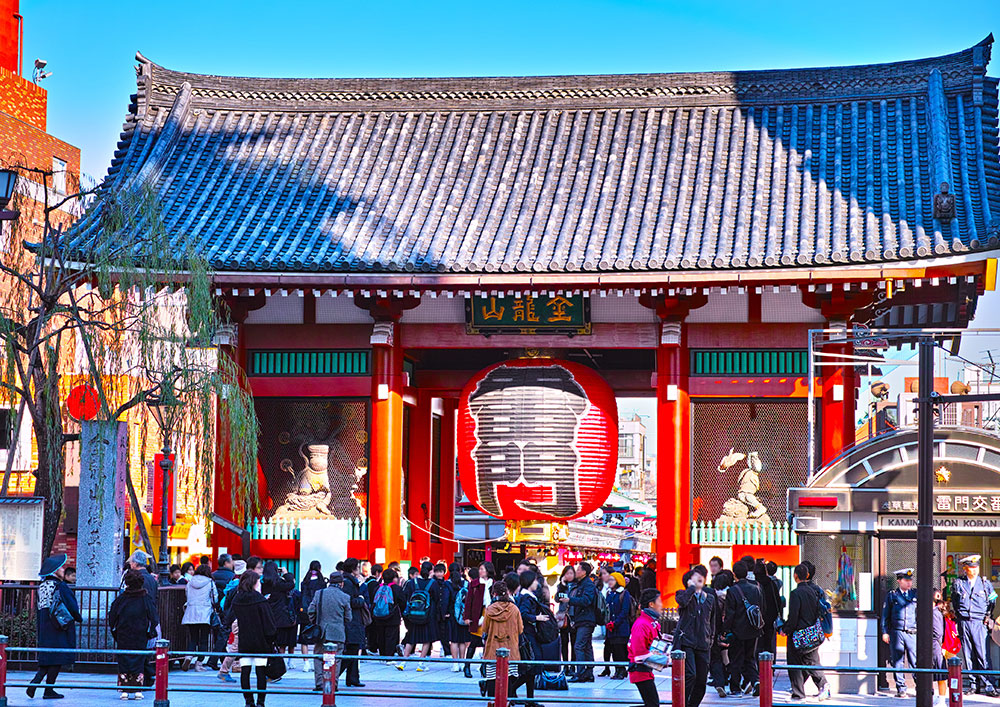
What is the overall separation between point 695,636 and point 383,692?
3711 millimetres

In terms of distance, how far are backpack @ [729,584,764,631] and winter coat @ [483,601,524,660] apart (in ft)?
10.1

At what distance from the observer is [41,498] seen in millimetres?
17781

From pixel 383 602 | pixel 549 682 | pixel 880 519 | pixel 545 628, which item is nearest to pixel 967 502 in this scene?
pixel 880 519

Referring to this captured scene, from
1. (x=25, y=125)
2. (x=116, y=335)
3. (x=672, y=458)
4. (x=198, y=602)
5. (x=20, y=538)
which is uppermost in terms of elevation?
(x=25, y=125)

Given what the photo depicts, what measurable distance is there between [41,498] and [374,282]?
713cm

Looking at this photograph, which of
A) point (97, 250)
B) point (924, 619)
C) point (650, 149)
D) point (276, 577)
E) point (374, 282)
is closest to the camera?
point (924, 619)

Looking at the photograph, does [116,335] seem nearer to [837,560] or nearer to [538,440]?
[538,440]

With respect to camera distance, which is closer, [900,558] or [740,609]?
[740,609]

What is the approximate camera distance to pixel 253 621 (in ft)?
51.1

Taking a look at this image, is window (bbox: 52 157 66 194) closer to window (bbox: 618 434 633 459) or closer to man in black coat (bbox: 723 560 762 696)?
man in black coat (bbox: 723 560 762 696)

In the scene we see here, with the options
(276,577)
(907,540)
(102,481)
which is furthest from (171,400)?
(907,540)

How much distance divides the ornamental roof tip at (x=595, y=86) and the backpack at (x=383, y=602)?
12569mm

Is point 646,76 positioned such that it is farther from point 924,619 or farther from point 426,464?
point 924,619

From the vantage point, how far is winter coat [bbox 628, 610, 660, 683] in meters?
13.1
